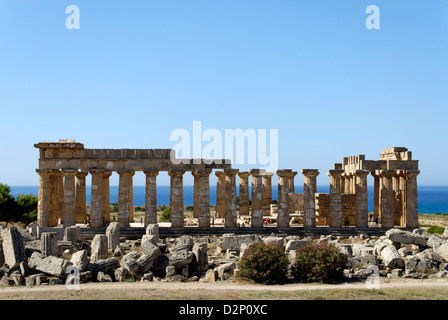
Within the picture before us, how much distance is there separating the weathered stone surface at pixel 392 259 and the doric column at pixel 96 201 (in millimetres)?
19805

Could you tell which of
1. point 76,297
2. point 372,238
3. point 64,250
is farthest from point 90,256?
point 372,238

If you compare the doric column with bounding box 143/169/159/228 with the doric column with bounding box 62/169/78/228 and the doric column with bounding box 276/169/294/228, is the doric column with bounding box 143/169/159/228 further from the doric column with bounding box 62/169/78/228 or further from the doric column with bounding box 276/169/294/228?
the doric column with bounding box 276/169/294/228

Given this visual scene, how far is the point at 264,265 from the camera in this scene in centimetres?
2355

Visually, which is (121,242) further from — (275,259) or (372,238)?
(372,238)

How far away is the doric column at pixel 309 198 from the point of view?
37.9m

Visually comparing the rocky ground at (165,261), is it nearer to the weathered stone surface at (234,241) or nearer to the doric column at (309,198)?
the weathered stone surface at (234,241)

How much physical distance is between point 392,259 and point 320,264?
16.5ft

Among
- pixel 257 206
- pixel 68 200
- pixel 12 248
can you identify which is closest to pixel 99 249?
pixel 12 248

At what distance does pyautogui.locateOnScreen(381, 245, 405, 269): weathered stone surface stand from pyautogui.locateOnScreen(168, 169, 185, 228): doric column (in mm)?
15183

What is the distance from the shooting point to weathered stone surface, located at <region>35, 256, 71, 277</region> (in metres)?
23.3

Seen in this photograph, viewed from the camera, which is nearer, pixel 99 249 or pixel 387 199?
pixel 99 249

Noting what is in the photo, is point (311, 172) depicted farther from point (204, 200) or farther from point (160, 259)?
Answer: point (160, 259)

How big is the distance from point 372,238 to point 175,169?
14633 millimetres

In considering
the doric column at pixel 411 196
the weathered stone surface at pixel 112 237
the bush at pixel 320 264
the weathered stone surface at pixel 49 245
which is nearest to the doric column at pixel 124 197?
the weathered stone surface at pixel 112 237
